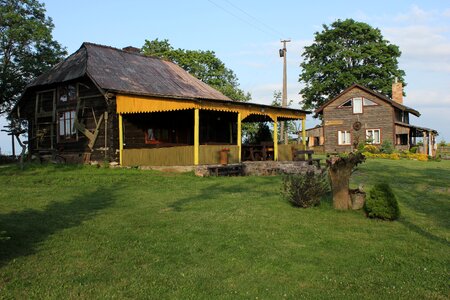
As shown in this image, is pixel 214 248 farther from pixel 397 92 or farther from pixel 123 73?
pixel 397 92

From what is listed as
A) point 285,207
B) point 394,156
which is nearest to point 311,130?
point 394,156

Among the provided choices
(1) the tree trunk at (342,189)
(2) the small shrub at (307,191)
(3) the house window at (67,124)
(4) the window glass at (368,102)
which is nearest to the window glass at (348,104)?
(4) the window glass at (368,102)

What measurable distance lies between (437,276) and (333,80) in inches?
2015

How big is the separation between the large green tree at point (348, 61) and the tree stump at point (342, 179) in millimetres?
44818

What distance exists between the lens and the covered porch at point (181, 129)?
18594mm

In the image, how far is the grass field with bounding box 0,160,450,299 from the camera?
203 inches

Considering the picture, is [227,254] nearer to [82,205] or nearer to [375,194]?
[375,194]

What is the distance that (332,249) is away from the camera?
6.82 meters

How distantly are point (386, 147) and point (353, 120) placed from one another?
5653mm

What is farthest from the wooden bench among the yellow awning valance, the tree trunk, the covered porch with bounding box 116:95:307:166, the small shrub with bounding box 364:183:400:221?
the small shrub with bounding box 364:183:400:221

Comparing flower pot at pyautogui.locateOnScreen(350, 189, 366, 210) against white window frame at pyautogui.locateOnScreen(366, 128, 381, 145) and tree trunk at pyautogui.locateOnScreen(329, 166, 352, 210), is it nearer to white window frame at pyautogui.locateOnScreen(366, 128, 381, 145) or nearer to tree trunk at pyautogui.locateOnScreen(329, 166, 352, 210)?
tree trunk at pyautogui.locateOnScreen(329, 166, 352, 210)

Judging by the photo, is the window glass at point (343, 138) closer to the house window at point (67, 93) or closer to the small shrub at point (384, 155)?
the small shrub at point (384, 155)

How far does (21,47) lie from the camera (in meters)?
35.1

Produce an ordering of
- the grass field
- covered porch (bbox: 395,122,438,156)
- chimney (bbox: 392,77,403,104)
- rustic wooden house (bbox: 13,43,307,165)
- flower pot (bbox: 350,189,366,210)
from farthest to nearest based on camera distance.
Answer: chimney (bbox: 392,77,403,104), covered porch (bbox: 395,122,438,156), rustic wooden house (bbox: 13,43,307,165), flower pot (bbox: 350,189,366,210), the grass field
